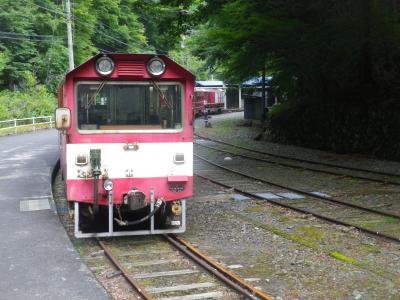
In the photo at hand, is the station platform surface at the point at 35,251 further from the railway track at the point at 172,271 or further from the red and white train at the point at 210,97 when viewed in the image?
the red and white train at the point at 210,97

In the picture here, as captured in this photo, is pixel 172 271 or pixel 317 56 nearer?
pixel 172 271

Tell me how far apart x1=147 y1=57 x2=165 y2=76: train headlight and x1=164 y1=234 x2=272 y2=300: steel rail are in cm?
266

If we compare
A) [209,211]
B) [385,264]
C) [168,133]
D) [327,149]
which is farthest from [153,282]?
[327,149]

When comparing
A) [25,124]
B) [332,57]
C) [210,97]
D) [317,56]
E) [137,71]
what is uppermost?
[317,56]

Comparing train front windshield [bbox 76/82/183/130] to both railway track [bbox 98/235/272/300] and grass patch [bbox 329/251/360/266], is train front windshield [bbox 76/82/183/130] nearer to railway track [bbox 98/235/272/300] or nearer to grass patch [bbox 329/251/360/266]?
railway track [bbox 98/235/272/300]

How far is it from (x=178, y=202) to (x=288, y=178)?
7.65m

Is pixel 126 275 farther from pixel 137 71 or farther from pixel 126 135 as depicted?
pixel 137 71

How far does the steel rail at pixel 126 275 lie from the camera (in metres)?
6.36

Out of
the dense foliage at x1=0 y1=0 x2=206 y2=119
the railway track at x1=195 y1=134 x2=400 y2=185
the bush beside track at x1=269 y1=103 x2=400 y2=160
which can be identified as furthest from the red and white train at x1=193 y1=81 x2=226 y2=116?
the railway track at x1=195 y1=134 x2=400 y2=185

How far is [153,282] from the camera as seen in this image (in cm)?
700

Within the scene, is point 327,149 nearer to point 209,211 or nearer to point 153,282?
point 209,211

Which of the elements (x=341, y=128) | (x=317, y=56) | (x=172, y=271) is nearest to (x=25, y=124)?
(x=341, y=128)

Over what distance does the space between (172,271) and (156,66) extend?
3.10m

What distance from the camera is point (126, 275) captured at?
705 centimetres
